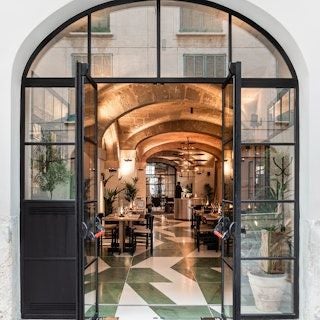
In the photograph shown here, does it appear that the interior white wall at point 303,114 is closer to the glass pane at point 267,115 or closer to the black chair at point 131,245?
the glass pane at point 267,115

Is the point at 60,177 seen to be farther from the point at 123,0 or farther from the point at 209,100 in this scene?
the point at 209,100

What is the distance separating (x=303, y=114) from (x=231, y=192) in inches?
45.9

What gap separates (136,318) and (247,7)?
3.75 m

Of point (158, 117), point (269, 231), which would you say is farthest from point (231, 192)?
point (158, 117)

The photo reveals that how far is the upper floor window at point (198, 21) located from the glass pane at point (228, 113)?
794 mm

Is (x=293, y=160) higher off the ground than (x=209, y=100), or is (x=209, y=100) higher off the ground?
(x=209, y=100)

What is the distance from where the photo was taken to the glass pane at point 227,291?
419 cm

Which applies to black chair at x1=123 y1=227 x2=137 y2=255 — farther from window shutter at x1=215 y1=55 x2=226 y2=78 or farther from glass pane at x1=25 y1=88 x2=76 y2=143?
window shutter at x1=215 y1=55 x2=226 y2=78

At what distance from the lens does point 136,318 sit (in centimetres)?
493

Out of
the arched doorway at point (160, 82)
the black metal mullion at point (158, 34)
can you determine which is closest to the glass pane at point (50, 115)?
the arched doorway at point (160, 82)

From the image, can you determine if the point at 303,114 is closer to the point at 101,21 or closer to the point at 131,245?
the point at 101,21

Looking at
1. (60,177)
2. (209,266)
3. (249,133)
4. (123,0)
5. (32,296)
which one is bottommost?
(209,266)

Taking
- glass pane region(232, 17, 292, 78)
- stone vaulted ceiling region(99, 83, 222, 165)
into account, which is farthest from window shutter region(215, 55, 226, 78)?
stone vaulted ceiling region(99, 83, 222, 165)

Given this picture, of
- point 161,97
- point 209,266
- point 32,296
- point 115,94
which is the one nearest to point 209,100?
point 161,97
